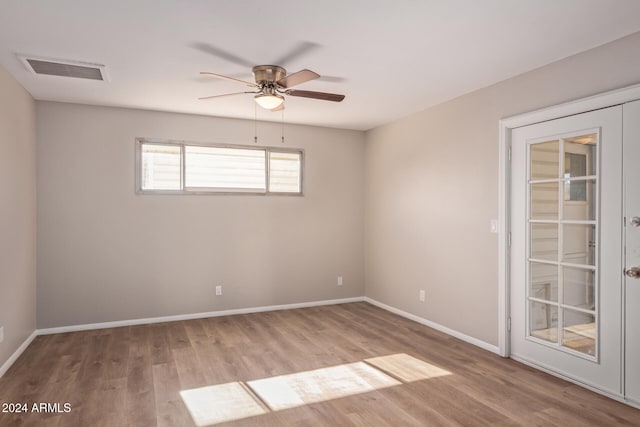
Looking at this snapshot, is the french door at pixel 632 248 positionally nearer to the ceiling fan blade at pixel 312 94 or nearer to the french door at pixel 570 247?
the french door at pixel 570 247

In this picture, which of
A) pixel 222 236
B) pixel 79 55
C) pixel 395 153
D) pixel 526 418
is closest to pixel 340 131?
pixel 395 153

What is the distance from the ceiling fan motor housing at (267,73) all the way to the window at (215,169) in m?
1.99

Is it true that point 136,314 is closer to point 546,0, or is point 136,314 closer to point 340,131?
point 340,131

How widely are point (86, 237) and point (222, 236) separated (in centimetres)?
150

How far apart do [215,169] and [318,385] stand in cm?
306

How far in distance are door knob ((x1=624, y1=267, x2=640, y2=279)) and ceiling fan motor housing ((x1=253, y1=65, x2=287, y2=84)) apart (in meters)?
2.91

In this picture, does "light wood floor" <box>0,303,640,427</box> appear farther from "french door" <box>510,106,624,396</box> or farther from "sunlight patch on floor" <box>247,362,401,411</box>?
"french door" <box>510,106,624,396</box>

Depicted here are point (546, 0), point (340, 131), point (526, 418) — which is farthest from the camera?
point (340, 131)

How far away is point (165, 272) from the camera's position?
15.7ft

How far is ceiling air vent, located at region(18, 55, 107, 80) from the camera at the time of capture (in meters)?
3.12

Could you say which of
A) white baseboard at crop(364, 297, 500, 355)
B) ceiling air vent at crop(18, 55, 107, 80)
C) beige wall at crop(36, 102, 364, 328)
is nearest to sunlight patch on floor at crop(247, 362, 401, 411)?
white baseboard at crop(364, 297, 500, 355)

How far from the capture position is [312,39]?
275cm

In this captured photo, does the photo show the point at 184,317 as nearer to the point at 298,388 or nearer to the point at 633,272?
the point at 298,388

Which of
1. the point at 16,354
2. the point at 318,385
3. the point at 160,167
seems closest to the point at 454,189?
the point at 318,385
